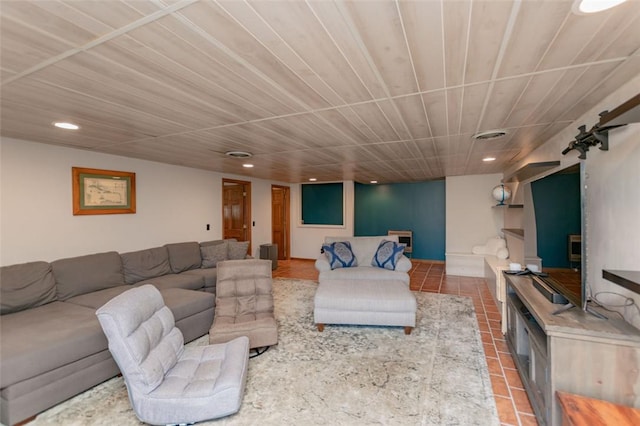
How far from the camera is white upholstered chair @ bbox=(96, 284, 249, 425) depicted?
1.75m

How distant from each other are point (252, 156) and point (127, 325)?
8.75 feet

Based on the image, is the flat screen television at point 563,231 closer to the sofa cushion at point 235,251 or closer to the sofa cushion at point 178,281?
the sofa cushion at point 178,281

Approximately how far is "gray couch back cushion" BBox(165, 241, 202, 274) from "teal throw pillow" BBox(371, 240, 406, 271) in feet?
9.25

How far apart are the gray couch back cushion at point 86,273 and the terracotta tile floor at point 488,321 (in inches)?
128

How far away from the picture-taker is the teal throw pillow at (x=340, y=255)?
4.41 m

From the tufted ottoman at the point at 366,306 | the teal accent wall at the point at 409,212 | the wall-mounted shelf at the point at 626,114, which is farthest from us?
the teal accent wall at the point at 409,212

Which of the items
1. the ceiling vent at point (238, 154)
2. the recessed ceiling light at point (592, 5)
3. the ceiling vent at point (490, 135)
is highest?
the ceiling vent at point (238, 154)

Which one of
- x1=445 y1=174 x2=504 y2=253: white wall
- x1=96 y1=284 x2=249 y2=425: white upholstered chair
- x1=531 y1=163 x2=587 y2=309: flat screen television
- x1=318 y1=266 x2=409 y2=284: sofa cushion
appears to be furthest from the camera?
x1=445 y1=174 x2=504 y2=253: white wall

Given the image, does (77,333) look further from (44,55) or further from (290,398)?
(44,55)

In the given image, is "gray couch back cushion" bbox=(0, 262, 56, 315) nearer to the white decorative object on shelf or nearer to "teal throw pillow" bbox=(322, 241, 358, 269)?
"teal throw pillow" bbox=(322, 241, 358, 269)

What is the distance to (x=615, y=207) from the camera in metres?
1.82

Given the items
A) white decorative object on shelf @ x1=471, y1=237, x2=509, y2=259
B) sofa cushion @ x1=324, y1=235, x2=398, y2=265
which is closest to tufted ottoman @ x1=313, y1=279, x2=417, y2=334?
sofa cushion @ x1=324, y1=235, x2=398, y2=265

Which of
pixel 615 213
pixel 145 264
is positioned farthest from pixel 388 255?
pixel 145 264

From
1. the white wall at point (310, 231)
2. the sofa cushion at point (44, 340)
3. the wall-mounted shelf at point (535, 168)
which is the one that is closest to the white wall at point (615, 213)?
the wall-mounted shelf at point (535, 168)
